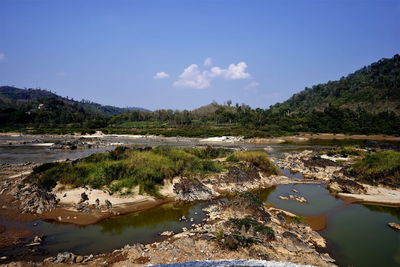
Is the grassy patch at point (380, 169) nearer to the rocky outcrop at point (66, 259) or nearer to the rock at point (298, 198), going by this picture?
the rock at point (298, 198)

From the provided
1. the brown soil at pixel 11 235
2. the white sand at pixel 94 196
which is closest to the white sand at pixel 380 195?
the white sand at pixel 94 196

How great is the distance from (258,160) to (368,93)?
118m

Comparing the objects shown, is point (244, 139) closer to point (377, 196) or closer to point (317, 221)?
point (377, 196)

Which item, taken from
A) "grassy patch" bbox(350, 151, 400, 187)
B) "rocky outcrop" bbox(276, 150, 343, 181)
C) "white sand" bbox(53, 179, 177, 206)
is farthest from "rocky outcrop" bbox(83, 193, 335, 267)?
"rocky outcrop" bbox(276, 150, 343, 181)

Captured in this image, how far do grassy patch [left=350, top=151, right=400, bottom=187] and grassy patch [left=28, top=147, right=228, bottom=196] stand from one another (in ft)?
56.3

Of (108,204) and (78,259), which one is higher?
(108,204)

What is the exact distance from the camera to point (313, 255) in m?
12.5

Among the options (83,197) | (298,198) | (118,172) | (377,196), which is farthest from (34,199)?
(377,196)

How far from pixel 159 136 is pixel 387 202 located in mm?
75651

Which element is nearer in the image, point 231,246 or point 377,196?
point 231,246

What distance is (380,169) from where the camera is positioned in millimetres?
27922

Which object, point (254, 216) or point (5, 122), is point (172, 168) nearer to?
point (254, 216)

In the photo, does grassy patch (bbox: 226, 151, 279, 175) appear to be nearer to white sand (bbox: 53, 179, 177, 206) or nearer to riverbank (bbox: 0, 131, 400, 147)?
white sand (bbox: 53, 179, 177, 206)

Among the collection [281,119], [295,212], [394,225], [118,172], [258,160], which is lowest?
[394,225]
